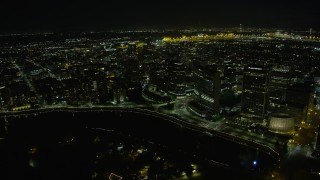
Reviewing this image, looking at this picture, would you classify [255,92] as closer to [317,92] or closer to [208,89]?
[208,89]

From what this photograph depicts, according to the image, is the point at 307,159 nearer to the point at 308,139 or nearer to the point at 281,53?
the point at 308,139

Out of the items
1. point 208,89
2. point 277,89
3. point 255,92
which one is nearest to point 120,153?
point 208,89

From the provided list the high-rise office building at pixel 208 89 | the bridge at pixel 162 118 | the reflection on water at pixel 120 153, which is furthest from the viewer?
the high-rise office building at pixel 208 89

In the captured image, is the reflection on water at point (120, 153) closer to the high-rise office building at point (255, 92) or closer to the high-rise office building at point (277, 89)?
the high-rise office building at point (255, 92)

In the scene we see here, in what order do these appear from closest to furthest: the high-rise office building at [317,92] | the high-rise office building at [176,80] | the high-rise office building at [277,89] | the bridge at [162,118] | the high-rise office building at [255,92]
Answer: the bridge at [162,118]
the high-rise office building at [255,92]
the high-rise office building at [277,89]
the high-rise office building at [317,92]
the high-rise office building at [176,80]

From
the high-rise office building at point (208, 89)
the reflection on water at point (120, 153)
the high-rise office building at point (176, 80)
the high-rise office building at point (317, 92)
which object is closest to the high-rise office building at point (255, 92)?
the high-rise office building at point (208, 89)

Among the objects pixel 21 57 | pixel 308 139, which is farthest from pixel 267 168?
pixel 21 57
